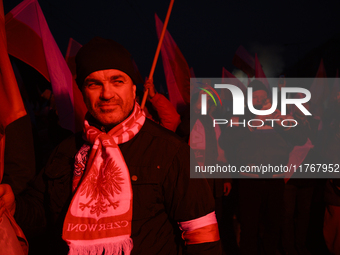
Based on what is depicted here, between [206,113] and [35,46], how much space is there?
7.53 ft

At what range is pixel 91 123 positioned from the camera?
1.52m

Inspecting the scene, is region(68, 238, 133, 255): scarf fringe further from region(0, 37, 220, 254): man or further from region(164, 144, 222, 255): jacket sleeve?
region(164, 144, 222, 255): jacket sleeve

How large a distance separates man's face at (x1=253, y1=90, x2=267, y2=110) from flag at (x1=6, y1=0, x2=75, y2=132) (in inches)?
96.0

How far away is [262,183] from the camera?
9.16 ft

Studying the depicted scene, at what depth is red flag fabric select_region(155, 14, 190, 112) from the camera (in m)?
3.36

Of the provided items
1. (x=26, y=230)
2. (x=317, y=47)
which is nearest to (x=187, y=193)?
(x=26, y=230)

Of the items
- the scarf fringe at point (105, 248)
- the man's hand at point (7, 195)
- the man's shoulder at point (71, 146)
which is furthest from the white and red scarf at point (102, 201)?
the man's hand at point (7, 195)

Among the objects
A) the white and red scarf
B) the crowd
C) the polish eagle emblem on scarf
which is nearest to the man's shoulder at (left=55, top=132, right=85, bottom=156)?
the crowd

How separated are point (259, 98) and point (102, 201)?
2.60 meters

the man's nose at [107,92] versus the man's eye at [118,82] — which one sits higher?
the man's eye at [118,82]

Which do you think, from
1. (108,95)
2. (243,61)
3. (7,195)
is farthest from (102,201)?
(243,61)

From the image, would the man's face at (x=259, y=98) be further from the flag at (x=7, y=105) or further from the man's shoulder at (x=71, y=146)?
the flag at (x=7, y=105)

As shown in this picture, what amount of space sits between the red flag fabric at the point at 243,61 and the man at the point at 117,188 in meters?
6.05

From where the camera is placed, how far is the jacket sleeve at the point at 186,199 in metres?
1.23
